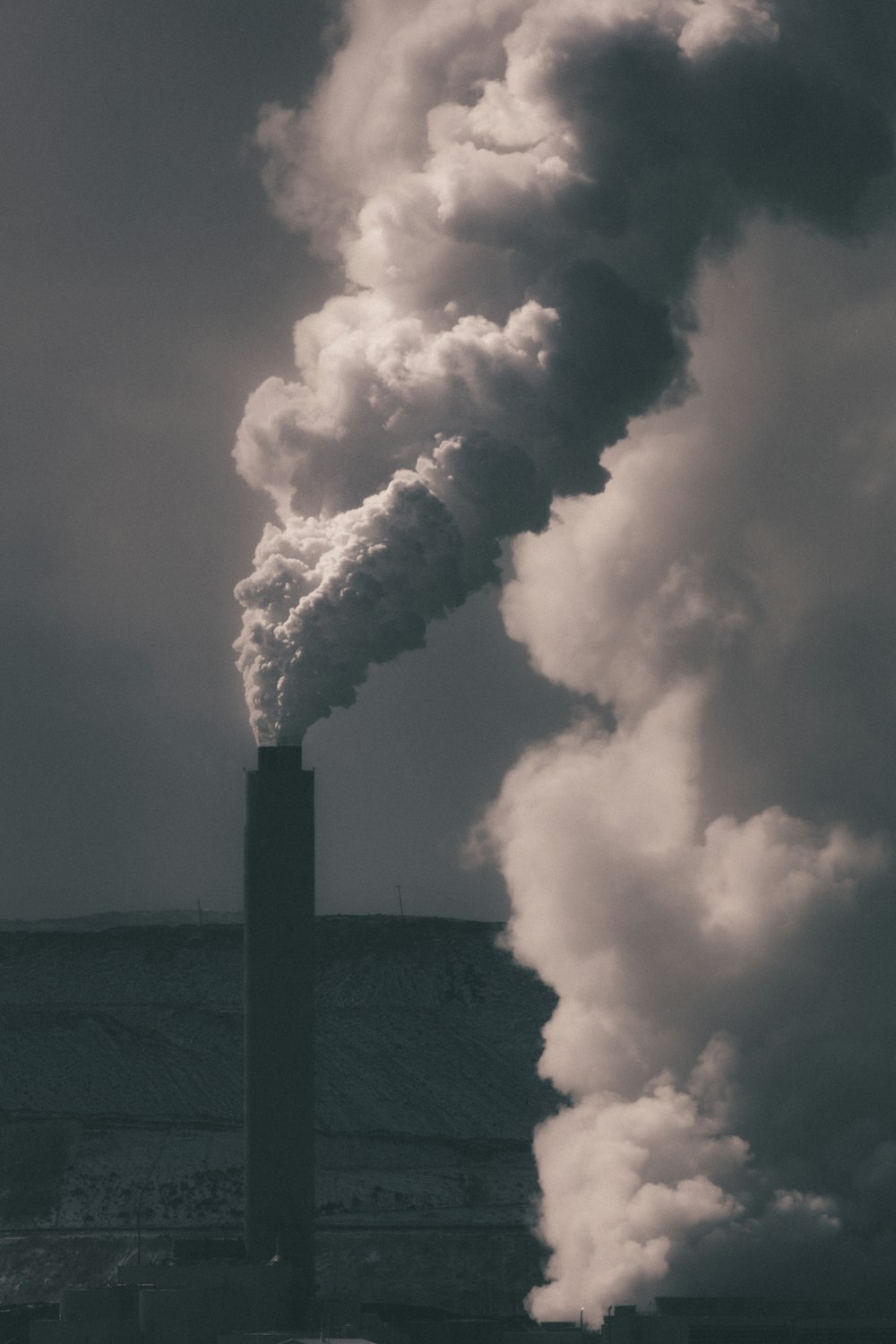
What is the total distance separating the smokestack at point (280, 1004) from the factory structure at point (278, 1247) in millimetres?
41

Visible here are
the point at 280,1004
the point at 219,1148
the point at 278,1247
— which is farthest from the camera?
the point at 219,1148

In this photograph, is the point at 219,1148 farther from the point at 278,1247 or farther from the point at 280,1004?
the point at 280,1004

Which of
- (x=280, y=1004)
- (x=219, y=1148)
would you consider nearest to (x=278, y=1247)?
(x=280, y=1004)

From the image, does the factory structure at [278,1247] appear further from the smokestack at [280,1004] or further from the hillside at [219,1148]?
the hillside at [219,1148]

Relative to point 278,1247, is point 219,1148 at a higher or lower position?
higher

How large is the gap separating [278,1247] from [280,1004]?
430 inches

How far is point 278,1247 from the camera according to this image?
11188 centimetres

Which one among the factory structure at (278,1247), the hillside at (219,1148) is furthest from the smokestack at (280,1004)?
the hillside at (219,1148)

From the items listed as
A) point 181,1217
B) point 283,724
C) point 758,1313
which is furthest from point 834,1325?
point 181,1217

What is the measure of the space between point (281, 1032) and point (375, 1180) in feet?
201

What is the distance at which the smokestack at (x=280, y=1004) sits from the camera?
371 feet

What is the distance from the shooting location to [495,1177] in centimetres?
17325

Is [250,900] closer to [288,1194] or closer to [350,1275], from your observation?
[288,1194]

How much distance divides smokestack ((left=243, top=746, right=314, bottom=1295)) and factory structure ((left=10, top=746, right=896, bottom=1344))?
41 mm
